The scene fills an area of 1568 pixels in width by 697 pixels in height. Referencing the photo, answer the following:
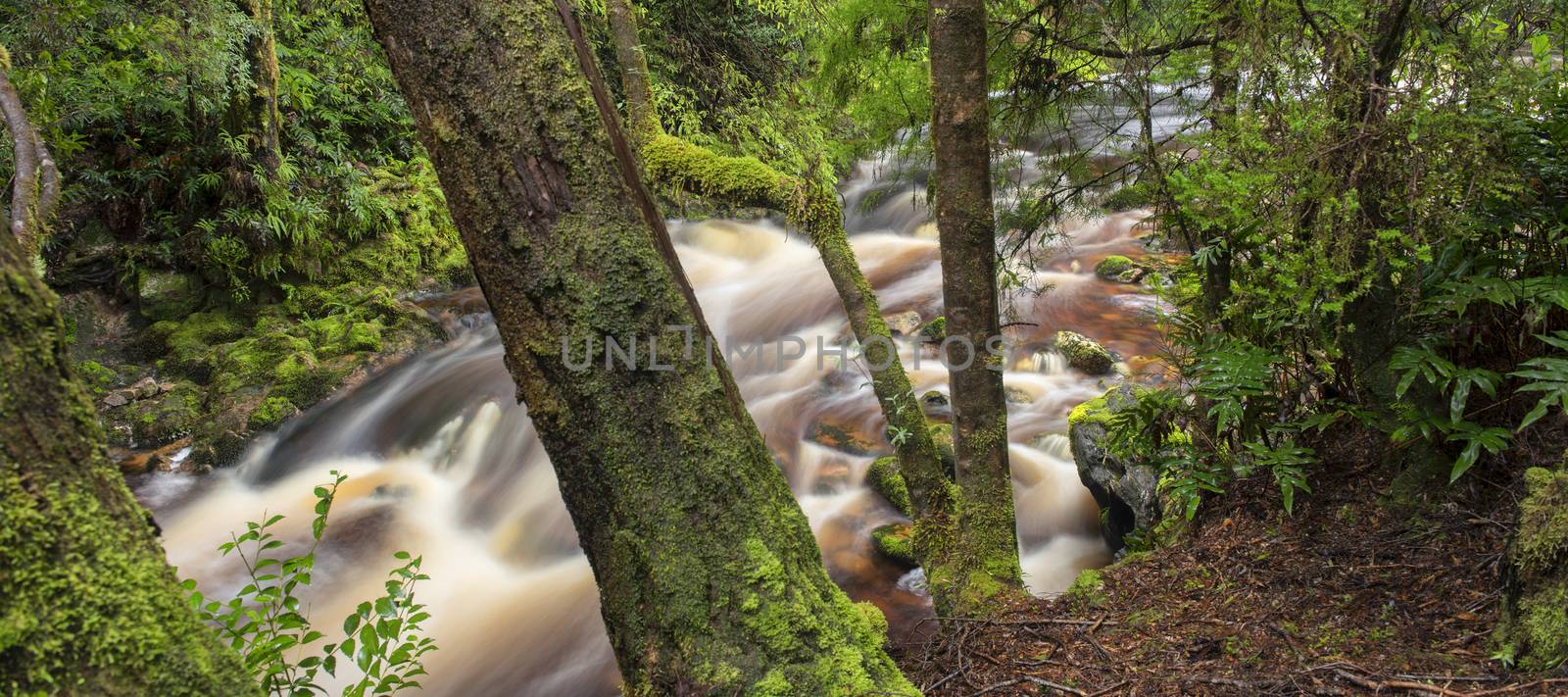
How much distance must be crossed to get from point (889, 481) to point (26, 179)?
541 cm

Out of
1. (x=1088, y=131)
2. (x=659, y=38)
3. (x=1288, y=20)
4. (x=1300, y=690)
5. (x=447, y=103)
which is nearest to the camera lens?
(x=447, y=103)

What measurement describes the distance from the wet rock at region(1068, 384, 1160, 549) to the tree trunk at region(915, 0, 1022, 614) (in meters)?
1.55

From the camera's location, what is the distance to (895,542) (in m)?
5.91

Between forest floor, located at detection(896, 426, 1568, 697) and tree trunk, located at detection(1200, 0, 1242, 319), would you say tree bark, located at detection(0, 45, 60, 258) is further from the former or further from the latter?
tree trunk, located at detection(1200, 0, 1242, 319)

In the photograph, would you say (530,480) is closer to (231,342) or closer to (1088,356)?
(231,342)

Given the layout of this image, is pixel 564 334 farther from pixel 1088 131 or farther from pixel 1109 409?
pixel 1088 131

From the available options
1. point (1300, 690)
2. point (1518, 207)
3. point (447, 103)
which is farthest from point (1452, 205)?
point (447, 103)

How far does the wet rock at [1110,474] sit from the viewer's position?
4.88 metres

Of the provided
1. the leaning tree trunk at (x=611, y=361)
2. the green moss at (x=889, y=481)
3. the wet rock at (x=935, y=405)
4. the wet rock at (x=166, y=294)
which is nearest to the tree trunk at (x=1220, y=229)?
the leaning tree trunk at (x=611, y=361)

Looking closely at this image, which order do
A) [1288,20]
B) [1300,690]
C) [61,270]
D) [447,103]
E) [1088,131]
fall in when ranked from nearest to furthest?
[447,103], [1300,690], [1288,20], [61,270], [1088,131]

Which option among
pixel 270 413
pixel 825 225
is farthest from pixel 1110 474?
pixel 270 413

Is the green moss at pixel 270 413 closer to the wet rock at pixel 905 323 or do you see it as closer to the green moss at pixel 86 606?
the wet rock at pixel 905 323

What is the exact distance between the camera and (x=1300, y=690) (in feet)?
6.79

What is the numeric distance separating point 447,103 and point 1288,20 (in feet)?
8.65
